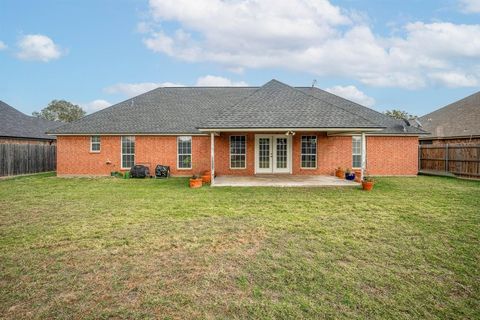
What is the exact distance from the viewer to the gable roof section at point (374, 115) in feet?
60.2

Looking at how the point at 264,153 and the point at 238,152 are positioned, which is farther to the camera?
the point at 238,152

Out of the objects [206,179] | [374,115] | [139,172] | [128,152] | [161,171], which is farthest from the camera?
[374,115]

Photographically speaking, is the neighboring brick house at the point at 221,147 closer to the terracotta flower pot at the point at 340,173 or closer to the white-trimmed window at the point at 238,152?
the white-trimmed window at the point at 238,152

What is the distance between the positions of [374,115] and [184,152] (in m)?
12.8

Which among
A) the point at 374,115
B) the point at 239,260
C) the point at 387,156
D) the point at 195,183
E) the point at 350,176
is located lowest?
the point at 239,260

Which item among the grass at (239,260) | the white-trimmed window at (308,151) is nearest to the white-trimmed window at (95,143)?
the grass at (239,260)

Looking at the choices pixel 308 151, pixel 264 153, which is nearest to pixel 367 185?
pixel 308 151

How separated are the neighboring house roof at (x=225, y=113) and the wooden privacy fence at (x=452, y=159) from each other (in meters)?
2.61

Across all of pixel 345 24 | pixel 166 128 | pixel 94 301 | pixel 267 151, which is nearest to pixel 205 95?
pixel 166 128

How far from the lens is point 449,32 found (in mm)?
21219

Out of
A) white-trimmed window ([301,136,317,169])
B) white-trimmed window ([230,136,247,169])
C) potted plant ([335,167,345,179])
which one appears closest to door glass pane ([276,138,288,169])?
white-trimmed window ([301,136,317,169])

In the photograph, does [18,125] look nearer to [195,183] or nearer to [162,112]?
[162,112]

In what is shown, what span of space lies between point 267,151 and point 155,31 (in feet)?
32.5

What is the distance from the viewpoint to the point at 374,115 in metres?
19.6
